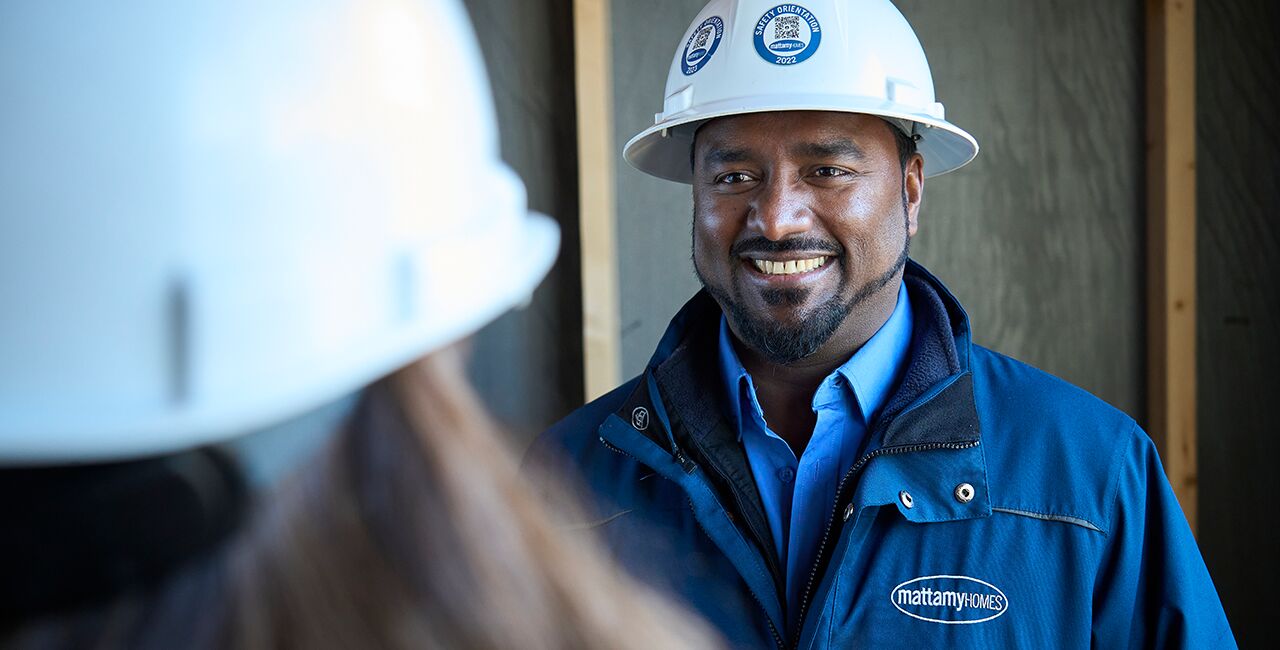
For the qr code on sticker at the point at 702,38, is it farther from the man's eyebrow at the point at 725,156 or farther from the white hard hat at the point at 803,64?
the man's eyebrow at the point at 725,156

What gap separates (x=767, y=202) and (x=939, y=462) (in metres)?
0.63

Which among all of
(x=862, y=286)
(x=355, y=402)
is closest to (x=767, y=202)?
(x=862, y=286)

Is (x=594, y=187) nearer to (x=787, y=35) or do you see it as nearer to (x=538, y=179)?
(x=538, y=179)

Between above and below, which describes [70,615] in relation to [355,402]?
below

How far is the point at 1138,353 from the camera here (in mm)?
3109

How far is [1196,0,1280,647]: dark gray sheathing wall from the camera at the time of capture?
3033 mm

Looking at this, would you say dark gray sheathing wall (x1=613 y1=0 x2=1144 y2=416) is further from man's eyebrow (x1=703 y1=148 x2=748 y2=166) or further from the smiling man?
man's eyebrow (x1=703 y1=148 x2=748 y2=166)

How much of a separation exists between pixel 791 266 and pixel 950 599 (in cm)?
71

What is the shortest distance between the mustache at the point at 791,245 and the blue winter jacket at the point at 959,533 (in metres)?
0.29

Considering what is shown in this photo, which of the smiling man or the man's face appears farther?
the man's face

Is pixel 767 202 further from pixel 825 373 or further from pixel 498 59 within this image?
pixel 498 59

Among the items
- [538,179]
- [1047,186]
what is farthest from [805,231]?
[1047,186]

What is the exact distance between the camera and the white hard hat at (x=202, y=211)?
577mm

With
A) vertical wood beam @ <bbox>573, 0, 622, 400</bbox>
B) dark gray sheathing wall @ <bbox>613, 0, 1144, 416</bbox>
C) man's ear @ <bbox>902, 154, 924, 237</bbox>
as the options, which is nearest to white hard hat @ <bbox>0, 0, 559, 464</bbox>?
man's ear @ <bbox>902, 154, 924, 237</bbox>
